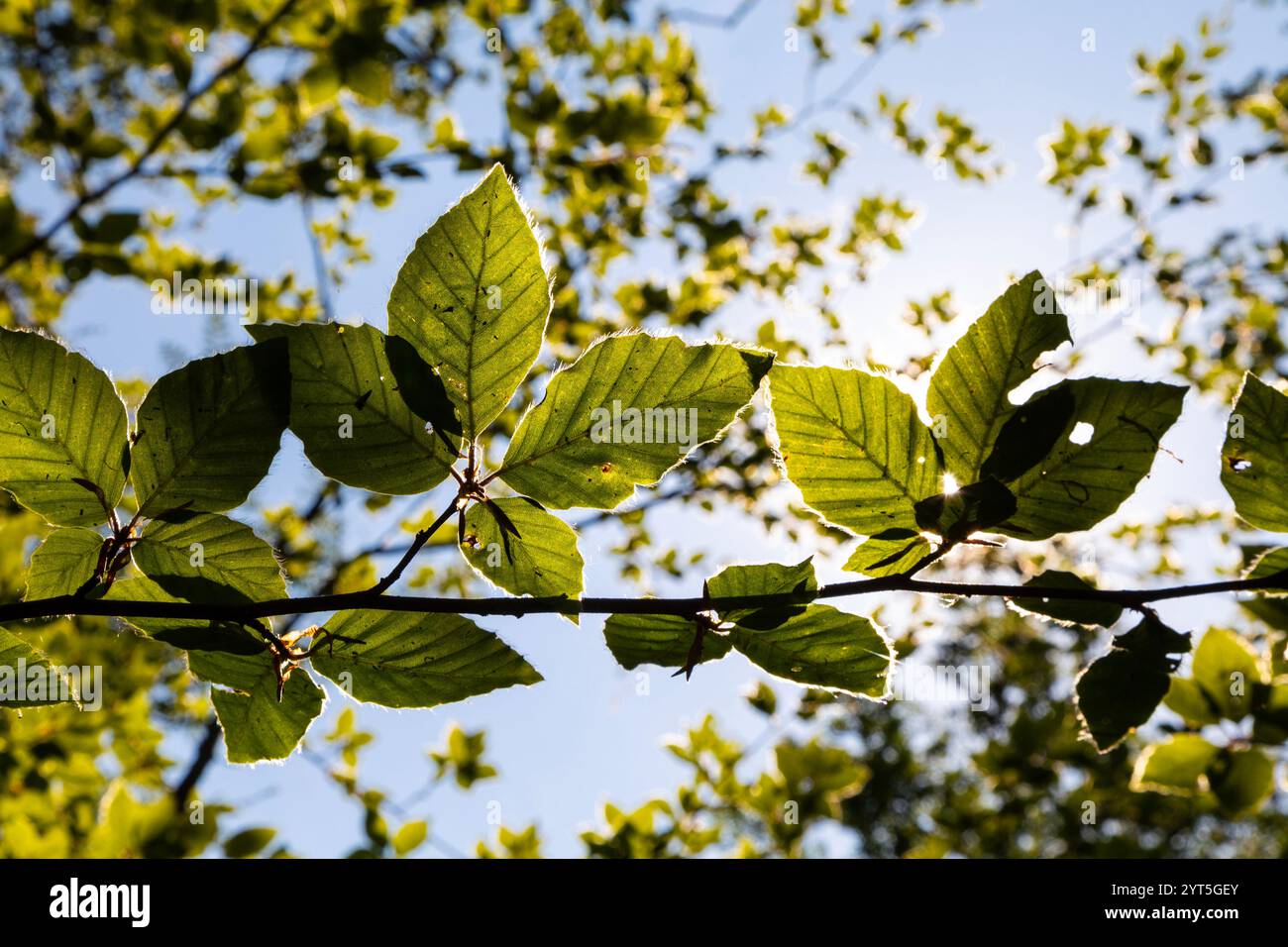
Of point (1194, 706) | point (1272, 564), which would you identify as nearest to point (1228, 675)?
point (1194, 706)

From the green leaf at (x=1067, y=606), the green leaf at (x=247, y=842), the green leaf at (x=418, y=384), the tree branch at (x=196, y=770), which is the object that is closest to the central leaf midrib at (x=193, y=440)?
the green leaf at (x=418, y=384)

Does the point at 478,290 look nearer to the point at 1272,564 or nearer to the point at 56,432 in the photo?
the point at 56,432

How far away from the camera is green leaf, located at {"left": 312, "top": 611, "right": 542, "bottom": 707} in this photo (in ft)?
1.93

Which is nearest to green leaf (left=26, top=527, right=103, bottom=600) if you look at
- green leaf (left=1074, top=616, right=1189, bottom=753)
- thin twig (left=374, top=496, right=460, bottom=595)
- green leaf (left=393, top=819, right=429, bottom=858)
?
thin twig (left=374, top=496, right=460, bottom=595)

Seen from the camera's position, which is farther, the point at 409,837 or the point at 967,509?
the point at 409,837

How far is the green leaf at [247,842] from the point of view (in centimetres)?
173

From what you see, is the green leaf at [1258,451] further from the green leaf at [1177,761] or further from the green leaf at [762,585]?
the green leaf at [1177,761]

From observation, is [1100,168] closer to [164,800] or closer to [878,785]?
[164,800]

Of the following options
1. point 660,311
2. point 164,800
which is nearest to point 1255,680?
point 164,800

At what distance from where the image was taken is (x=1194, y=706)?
1.10 m

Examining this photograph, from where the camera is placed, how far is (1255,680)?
1111mm

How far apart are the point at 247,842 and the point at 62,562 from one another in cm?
137

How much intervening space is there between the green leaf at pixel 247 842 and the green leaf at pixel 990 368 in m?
1.72

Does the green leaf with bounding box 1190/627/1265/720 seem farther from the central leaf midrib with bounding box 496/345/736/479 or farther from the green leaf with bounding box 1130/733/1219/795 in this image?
the central leaf midrib with bounding box 496/345/736/479
